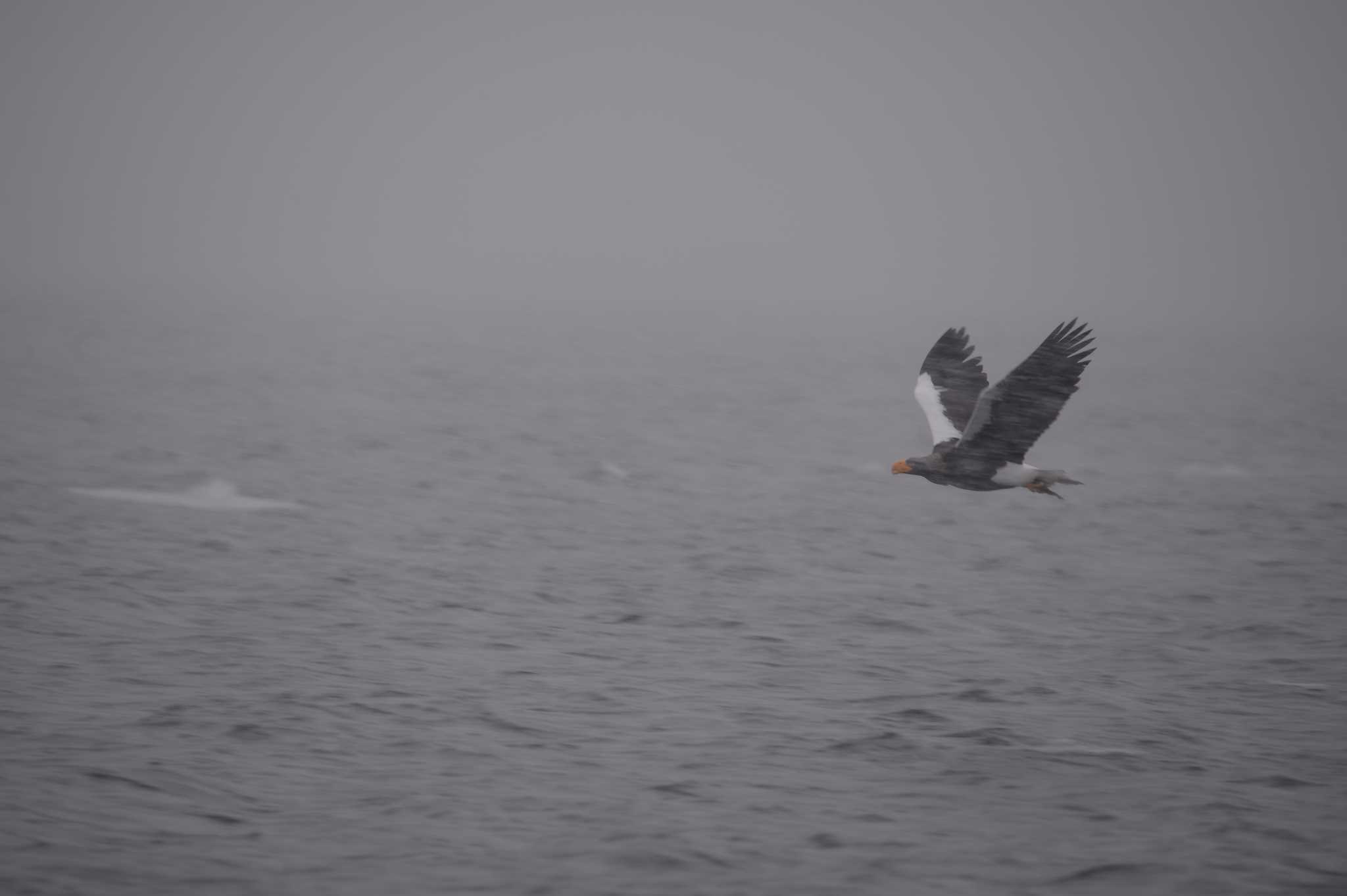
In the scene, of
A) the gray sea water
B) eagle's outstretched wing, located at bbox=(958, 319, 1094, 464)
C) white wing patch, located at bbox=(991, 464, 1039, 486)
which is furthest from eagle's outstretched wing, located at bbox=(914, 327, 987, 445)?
the gray sea water

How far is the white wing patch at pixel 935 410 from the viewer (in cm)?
1590

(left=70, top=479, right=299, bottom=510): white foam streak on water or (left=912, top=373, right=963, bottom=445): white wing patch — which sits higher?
(left=912, top=373, right=963, bottom=445): white wing patch

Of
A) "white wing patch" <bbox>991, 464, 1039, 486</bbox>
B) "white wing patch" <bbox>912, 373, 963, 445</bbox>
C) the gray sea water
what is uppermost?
"white wing patch" <bbox>912, 373, 963, 445</bbox>

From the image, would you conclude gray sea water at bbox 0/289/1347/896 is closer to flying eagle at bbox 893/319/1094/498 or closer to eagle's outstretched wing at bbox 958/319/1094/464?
flying eagle at bbox 893/319/1094/498

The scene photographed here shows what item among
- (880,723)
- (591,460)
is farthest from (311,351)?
(880,723)

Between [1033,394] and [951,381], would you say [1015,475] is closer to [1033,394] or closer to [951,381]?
[1033,394]

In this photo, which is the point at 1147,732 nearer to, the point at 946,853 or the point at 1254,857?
the point at 1254,857

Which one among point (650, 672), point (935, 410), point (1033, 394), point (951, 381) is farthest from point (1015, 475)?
point (650, 672)

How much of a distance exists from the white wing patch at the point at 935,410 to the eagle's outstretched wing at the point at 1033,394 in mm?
1385

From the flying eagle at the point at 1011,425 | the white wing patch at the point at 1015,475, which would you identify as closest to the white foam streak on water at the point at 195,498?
the flying eagle at the point at 1011,425

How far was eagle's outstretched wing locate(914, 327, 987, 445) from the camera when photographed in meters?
16.4

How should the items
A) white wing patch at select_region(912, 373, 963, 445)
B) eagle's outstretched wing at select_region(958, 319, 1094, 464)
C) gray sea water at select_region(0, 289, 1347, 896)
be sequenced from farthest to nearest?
1. white wing patch at select_region(912, 373, 963, 445)
2. eagle's outstretched wing at select_region(958, 319, 1094, 464)
3. gray sea water at select_region(0, 289, 1347, 896)

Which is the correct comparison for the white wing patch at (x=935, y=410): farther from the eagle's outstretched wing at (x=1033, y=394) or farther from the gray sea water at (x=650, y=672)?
the gray sea water at (x=650, y=672)

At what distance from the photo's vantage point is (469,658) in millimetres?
18141
